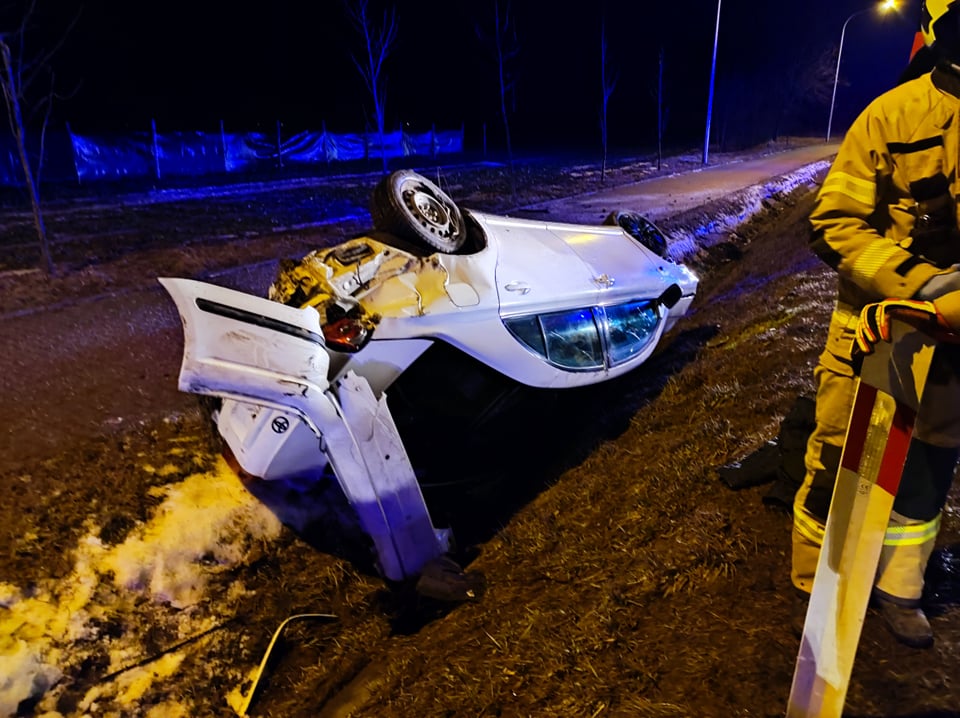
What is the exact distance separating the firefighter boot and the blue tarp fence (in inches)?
720

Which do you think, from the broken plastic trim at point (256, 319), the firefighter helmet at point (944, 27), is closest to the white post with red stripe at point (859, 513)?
the firefighter helmet at point (944, 27)

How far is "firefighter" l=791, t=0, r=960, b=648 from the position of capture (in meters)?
1.92

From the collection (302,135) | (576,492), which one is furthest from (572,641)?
(302,135)

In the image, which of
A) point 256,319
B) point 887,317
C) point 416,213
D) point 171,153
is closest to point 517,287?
point 416,213

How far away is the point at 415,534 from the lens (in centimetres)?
327

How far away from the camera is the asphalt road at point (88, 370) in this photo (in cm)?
426

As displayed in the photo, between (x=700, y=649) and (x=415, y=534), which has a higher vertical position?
(x=700, y=649)

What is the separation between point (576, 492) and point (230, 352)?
7.26ft

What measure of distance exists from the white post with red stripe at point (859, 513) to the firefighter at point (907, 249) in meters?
0.11

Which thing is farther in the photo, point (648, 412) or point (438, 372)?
point (648, 412)

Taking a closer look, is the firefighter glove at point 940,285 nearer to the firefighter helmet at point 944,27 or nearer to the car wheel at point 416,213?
the firefighter helmet at point 944,27

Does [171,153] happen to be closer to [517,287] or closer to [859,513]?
[517,287]

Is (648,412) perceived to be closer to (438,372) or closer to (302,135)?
(438,372)

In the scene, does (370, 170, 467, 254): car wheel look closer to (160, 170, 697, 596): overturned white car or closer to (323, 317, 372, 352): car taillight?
(160, 170, 697, 596): overturned white car
